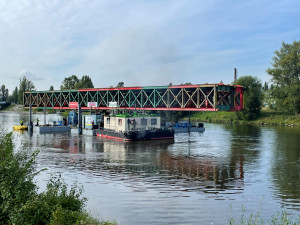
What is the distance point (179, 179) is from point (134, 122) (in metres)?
29.4

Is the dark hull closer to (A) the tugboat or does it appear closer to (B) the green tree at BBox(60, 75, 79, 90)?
(A) the tugboat

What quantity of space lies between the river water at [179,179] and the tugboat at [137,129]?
23.1 ft

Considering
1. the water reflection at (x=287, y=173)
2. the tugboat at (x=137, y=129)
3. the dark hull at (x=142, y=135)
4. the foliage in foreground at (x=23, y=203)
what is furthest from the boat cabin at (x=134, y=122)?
the foliage in foreground at (x=23, y=203)

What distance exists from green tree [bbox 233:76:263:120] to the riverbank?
2385mm

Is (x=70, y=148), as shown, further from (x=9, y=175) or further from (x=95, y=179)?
(x=9, y=175)

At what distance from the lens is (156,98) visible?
73938mm

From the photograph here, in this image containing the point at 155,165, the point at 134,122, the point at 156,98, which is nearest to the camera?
the point at 155,165

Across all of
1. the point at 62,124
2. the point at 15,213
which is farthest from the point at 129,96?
the point at 15,213

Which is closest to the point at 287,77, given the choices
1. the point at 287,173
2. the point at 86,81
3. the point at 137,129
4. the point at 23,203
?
the point at 137,129

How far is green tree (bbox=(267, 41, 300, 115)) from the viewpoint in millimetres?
96500

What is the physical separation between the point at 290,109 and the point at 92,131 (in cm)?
6361

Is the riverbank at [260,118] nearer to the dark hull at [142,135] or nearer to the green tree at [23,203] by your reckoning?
the dark hull at [142,135]

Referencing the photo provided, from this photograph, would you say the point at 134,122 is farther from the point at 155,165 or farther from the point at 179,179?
the point at 179,179

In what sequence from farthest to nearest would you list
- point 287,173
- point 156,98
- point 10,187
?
point 156,98 → point 287,173 → point 10,187
